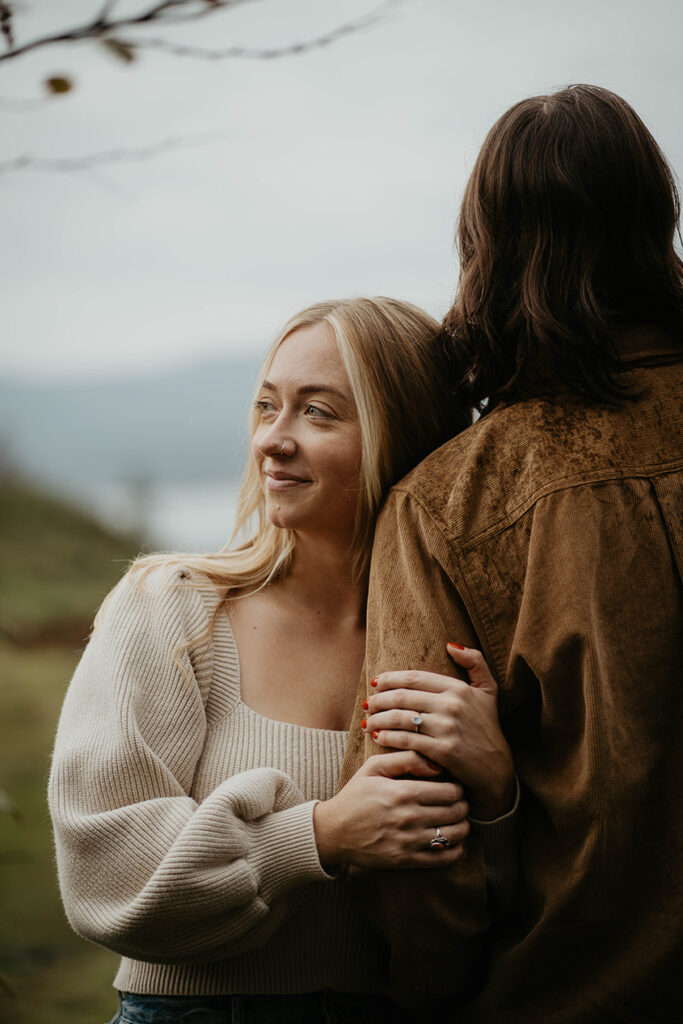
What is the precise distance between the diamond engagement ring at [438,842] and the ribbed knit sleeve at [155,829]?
0.66ft

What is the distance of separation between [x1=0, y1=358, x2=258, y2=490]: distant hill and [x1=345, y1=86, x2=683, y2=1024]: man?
624 mm

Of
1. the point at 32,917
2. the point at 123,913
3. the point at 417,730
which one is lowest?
the point at 32,917

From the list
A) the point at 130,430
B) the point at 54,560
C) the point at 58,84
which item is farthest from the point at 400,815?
the point at 130,430

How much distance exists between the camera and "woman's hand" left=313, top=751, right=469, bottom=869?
138 cm

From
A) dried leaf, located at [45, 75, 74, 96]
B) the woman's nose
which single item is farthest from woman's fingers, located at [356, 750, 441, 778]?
dried leaf, located at [45, 75, 74, 96]

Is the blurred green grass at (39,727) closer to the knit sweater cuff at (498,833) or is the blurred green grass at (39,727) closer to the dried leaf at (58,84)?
the dried leaf at (58,84)

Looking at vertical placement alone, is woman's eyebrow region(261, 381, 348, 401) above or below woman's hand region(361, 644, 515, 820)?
above

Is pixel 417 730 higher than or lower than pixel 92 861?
higher

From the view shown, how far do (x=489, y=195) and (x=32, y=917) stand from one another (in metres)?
4.16

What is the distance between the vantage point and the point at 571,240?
141cm

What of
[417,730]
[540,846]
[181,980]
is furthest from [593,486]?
[181,980]

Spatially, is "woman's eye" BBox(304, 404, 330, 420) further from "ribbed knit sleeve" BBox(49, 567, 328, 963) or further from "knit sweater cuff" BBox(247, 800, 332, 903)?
"knit sweater cuff" BBox(247, 800, 332, 903)

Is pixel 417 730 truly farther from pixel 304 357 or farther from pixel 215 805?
pixel 304 357

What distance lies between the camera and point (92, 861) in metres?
1.49
